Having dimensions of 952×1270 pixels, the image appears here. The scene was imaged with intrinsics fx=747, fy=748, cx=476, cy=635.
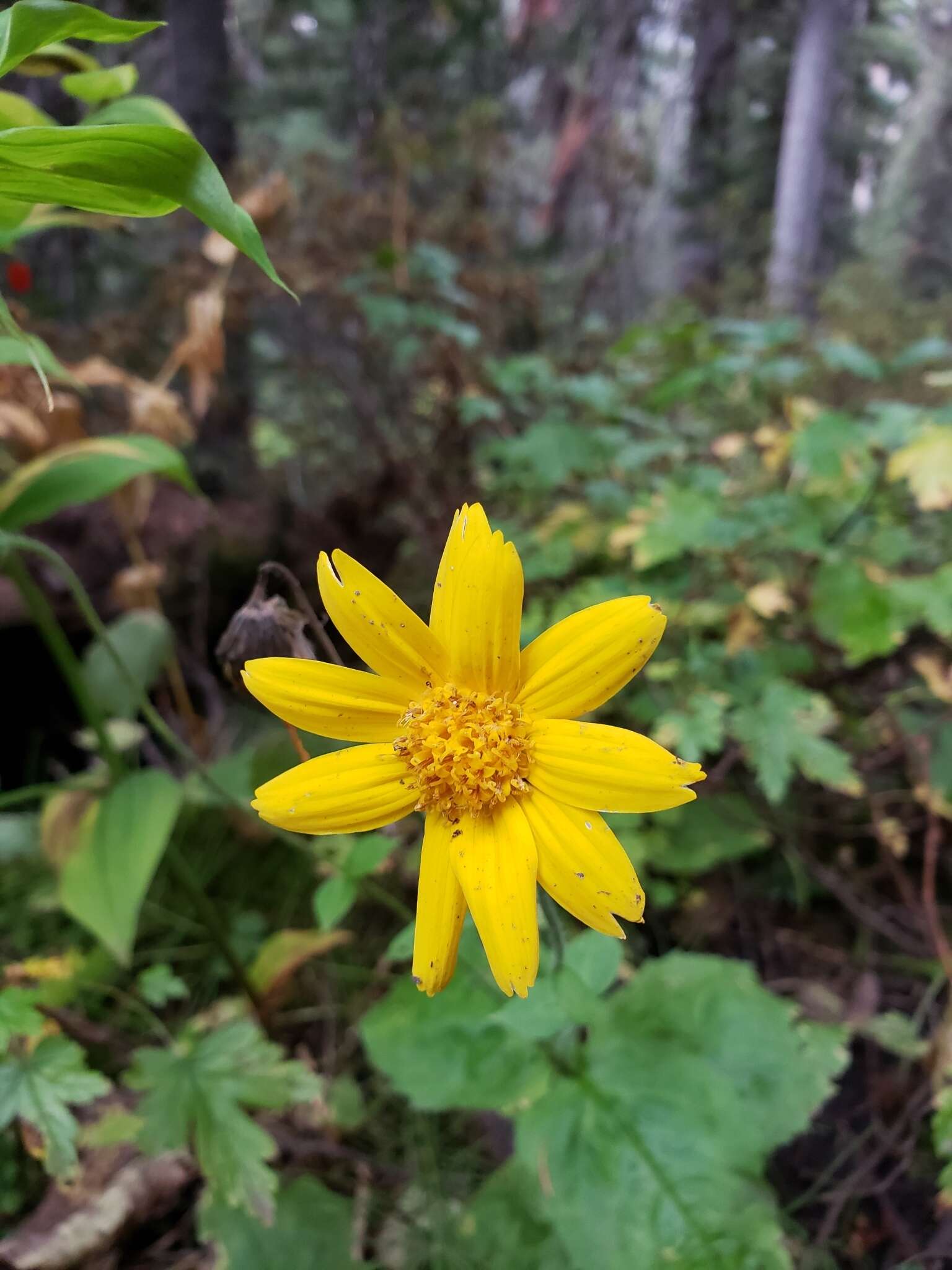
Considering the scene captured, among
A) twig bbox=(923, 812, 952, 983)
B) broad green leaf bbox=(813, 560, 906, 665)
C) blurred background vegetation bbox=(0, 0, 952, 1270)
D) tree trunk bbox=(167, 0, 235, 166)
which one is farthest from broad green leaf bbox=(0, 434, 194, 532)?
tree trunk bbox=(167, 0, 235, 166)

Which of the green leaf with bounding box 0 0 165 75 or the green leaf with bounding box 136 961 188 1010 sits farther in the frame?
the green leaf with bounding box 136 961 188 1010

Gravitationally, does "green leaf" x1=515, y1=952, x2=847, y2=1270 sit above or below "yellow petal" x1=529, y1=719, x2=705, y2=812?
below

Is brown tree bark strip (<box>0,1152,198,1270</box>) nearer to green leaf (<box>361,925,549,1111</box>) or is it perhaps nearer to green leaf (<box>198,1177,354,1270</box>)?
green leaf (<box>198,1177,354,1270</box>)

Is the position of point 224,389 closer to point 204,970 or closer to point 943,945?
point 204,970

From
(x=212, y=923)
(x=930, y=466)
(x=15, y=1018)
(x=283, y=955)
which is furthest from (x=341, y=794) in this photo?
(x=930, y=466)

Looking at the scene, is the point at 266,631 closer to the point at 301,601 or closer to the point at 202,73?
the point at 301,601

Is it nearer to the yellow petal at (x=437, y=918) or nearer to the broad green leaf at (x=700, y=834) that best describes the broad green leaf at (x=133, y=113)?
the yellow petal at (x=437, y=918)

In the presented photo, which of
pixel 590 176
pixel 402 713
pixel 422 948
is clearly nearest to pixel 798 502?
pixel 402 713

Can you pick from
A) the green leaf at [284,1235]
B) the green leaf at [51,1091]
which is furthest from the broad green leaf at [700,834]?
the green leaf at [51,1091]
